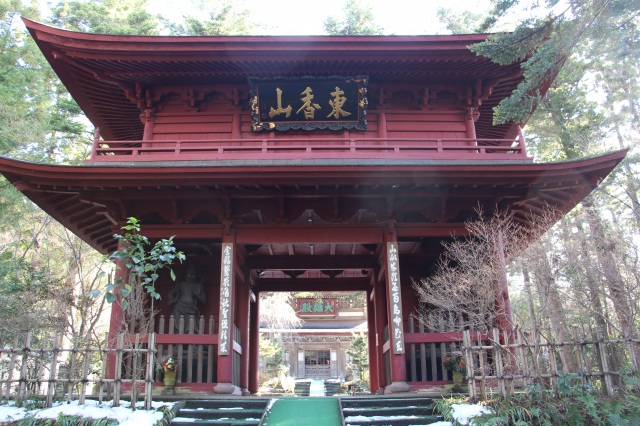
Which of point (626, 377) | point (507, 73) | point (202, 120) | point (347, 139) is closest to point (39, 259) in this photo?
point (202, 120)

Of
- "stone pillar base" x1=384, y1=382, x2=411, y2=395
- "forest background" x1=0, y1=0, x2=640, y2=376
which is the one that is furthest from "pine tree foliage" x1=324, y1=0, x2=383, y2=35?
"stone pillar base" x1=384, y1=382, x2=411, y2=395

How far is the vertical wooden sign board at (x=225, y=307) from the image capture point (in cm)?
909

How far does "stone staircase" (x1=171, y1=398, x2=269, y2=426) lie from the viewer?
6.72 m

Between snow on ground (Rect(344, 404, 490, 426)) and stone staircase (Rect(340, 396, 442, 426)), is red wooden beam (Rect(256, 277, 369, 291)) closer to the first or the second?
stone staircase (Rect(340, 396, 442, 426))

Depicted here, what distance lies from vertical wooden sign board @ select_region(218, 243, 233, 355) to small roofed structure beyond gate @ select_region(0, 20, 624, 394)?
4 centimetres

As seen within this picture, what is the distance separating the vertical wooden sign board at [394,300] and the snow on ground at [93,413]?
431 cm

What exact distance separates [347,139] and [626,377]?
243 inches

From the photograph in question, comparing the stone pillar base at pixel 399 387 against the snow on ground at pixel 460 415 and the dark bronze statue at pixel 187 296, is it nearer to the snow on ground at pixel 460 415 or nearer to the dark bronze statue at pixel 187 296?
the snow on ground at pixel 460 415

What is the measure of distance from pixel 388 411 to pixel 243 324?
535 centimetres

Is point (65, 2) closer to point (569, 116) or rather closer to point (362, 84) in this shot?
point (362, 84)

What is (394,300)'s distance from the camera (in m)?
9.29

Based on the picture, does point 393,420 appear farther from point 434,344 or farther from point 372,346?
point 372,346

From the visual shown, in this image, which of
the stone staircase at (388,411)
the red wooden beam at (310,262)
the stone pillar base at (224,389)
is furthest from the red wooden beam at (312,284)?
the stone staircase at (388,411)

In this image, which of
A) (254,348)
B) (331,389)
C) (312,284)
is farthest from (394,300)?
(331,389)
